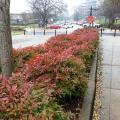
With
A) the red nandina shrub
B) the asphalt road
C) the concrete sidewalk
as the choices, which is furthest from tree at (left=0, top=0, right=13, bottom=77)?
the asphalt road

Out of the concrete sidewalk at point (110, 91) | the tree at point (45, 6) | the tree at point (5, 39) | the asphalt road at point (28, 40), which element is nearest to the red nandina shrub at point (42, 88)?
the tree at point (5, 39)

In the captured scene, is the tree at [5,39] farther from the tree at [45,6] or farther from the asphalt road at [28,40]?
the tree at [45,6]

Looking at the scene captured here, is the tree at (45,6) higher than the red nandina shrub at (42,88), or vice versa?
the tree at (45,6)

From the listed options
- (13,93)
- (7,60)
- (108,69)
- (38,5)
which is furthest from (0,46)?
(38,5)

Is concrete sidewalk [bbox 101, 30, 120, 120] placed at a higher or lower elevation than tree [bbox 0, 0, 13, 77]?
lower

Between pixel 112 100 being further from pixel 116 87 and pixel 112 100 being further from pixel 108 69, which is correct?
pixel 108 69

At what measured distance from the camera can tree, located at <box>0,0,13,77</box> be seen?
5.87m

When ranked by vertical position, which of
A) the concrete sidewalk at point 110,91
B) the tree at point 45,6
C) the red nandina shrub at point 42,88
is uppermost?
the tree at point 45,6

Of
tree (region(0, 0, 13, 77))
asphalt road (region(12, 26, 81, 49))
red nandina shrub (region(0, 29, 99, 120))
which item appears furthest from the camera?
asphalt road (region(12, 26, 81, 49))

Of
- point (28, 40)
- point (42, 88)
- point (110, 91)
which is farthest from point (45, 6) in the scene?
point (42, 88)

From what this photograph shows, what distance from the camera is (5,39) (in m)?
6.08

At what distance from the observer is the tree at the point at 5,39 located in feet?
19.2

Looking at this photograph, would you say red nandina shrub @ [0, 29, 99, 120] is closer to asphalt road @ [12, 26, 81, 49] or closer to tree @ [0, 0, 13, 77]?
tree @ [0, 0, 13, 77]

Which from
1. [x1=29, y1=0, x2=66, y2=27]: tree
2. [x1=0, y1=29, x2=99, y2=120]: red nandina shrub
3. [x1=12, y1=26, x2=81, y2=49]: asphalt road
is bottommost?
[x1=12, y1=26, x2=81, y2=49]: asphalt road
